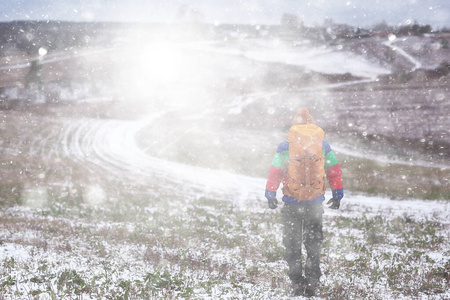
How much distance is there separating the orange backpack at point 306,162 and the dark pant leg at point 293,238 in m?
0.37

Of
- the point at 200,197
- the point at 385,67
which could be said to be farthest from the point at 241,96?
the point at 200,197

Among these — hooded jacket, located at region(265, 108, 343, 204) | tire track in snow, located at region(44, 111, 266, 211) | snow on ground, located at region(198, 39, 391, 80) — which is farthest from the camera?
snow on ground, located at region(198, 39, 391, 80)

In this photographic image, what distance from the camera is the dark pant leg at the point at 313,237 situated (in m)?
5.05

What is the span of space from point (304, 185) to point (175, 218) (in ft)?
21.3

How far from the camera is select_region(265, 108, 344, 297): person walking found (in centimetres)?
468

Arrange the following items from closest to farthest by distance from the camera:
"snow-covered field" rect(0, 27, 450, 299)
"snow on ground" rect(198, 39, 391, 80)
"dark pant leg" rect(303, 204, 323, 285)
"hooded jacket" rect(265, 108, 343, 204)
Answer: "hooded jacket" rect(265, 108, 343, 204)
"dark pant leg" rect(303, 204, 323, 285)
"snow-covered field" rect(0, 27, 450, 299)
"snow on ground" rect(198, 39, 391, 80)

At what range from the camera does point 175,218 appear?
10.4 m

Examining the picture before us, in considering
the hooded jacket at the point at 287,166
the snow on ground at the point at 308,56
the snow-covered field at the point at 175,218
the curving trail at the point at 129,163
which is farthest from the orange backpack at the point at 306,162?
the snow on ground at the point at 308,56

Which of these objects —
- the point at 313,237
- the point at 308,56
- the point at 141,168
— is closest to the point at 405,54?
the point at 308,56

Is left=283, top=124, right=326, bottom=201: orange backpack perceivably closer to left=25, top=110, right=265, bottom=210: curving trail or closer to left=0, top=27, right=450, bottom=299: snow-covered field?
left=0, top=27, right=450, bottom=299: snow-covered field

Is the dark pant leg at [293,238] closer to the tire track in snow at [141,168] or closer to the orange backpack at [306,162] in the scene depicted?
the orange backpack at [306,162]

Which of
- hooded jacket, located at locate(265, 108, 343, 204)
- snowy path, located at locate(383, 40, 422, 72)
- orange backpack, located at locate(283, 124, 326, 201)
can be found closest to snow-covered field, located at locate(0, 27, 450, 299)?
hooded jacket, located at locate(265, 108, 343, 204)

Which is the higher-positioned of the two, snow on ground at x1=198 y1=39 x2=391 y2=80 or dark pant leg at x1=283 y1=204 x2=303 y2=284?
snow on ground at x1=198 y1=39 x2=391 y2=80

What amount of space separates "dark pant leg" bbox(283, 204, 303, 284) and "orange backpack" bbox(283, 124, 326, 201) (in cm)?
37
